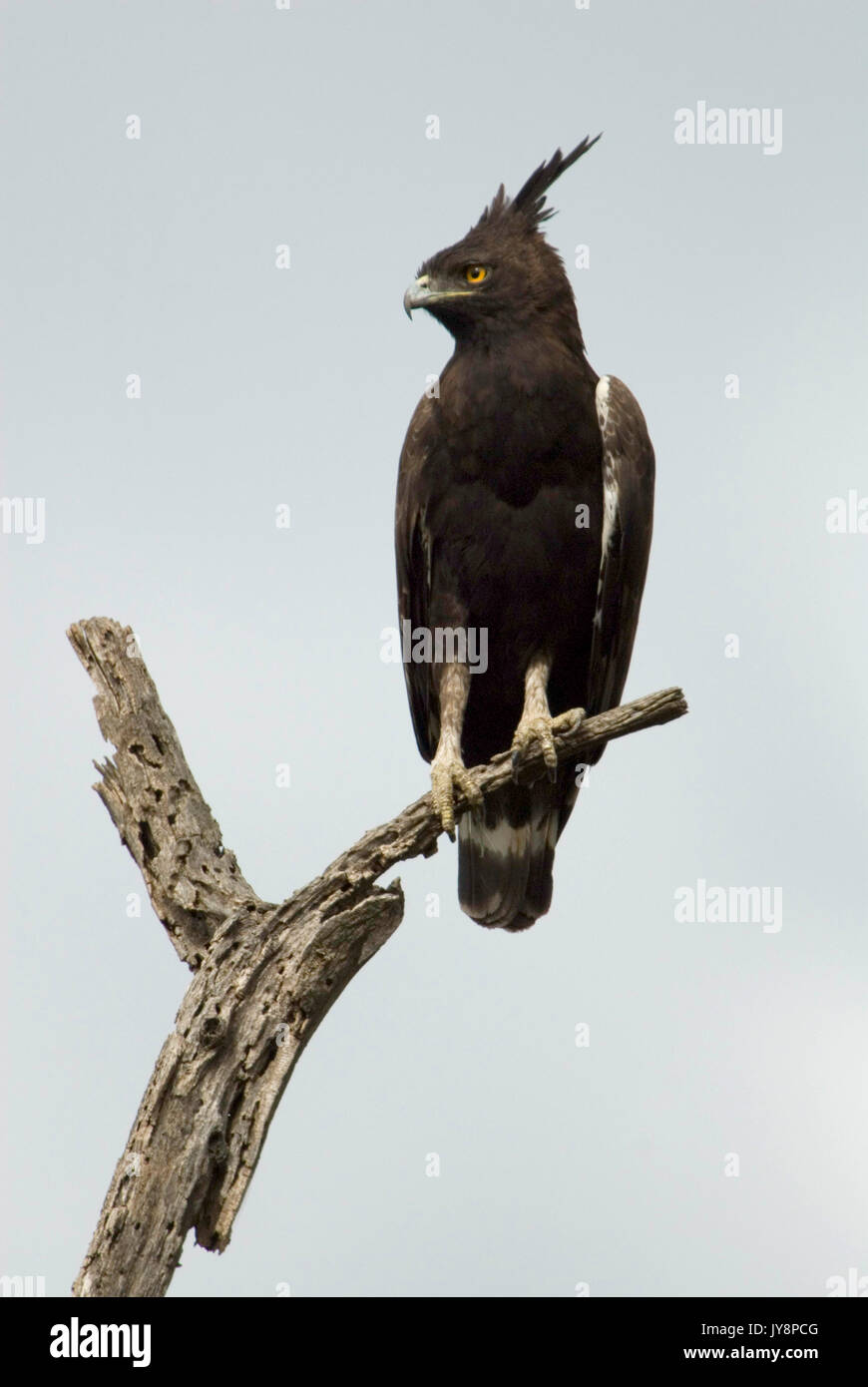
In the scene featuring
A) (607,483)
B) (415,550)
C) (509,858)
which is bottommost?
(509,858)

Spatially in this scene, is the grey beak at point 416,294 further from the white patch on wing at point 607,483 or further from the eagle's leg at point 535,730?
the eagle's leg at point 535,730

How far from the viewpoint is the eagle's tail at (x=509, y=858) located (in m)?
8.50

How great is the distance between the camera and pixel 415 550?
8336 mm

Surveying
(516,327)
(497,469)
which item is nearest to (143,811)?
(497,469)

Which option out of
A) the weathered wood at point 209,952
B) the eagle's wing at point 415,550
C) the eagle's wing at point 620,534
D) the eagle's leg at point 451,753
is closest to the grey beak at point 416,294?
the eagle's wing at point 415,550

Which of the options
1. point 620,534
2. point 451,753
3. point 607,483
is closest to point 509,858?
point 451,753

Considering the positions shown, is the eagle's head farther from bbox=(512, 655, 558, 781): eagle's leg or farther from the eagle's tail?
the eagle's tail

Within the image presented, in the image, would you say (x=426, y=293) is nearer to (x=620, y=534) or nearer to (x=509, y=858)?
(x=620, y=534)

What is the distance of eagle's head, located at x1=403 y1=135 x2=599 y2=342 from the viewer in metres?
8.20

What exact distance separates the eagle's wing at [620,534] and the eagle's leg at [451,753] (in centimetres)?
77

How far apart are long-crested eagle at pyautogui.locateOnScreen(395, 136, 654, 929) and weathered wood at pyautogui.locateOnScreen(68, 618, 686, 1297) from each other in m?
1.00

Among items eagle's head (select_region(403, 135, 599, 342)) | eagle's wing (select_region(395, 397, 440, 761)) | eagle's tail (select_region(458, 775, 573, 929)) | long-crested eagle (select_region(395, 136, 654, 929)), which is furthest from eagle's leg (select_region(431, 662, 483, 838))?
eagle's head (select_region(403, 135, 599, 342))

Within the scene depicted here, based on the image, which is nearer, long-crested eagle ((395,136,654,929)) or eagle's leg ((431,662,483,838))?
eagle's leg ((431,662,483,838))

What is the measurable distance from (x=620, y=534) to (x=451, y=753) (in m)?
1.54
